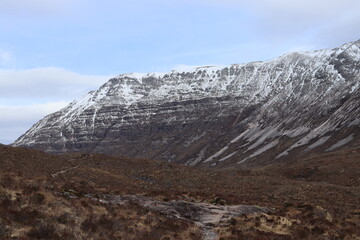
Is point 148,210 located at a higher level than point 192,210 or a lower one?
higher

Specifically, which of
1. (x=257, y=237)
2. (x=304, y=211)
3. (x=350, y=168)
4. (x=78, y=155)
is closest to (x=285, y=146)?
(x=350, y=168)

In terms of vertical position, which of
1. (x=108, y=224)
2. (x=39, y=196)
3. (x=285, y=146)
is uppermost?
(x=39, y=196)

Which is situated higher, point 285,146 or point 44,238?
point 44,238

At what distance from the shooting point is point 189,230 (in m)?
26.3

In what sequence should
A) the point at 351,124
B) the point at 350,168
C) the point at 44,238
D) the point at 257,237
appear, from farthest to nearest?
the point at 351,124, the point at 350,168, the point at 257,237, the point at 44,238

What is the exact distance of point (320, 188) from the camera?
5741cm

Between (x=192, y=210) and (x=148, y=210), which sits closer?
(x=148, y=210)

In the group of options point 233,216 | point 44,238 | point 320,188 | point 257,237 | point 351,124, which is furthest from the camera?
point 351,124

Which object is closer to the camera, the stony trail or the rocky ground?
the rocky ground

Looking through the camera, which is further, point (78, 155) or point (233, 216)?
point (78, 155)

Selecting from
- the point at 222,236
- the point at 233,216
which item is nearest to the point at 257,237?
the point at 222,236

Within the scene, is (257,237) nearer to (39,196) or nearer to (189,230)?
(189,230)

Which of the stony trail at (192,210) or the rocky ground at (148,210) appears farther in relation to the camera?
the stony trail at (192,210)

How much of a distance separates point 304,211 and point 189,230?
1450 cm
